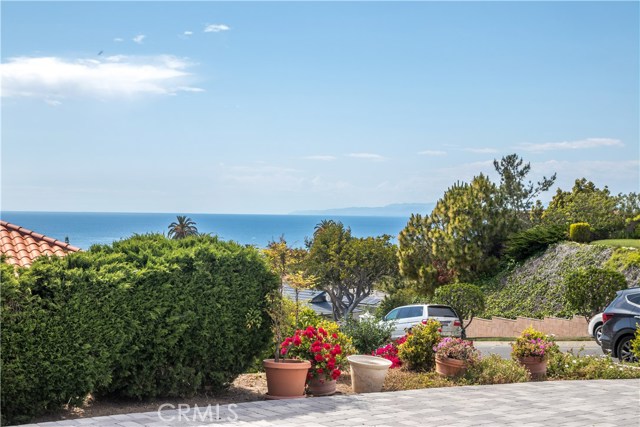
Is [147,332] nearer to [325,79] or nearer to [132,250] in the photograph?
[132,250]

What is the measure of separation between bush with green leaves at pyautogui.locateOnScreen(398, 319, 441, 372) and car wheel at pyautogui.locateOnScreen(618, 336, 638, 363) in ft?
15.7

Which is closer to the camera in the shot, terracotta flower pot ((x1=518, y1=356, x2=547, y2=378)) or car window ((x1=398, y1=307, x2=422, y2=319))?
terracotta flower pot ((x1=518, y1=356, x2=547, y2=378))

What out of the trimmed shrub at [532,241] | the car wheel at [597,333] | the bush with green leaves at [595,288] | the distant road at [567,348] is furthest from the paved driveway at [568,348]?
the trimmed shrub at [532,241]

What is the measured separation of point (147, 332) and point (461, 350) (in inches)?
214

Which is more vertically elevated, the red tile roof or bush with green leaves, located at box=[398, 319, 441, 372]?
the red tile roof

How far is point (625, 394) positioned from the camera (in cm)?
Answer: 1060

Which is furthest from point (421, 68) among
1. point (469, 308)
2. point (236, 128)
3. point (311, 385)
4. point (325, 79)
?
point (236, 128)

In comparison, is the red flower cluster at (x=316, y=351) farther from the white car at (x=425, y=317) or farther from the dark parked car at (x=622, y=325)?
the white car at (x=425, y=317)

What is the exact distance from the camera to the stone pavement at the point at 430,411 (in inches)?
312

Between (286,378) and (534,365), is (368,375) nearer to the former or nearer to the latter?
(286,378)

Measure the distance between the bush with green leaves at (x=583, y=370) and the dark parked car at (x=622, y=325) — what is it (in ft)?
5.68

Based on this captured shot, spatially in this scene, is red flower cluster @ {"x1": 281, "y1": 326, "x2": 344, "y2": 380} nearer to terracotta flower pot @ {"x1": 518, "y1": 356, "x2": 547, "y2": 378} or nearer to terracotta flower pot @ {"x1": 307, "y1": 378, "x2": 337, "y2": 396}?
terracotta flower pot @ {"x1": 307, "y1": 378, "x2": 337, "y2": 396}

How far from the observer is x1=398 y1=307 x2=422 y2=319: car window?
20.5 metres

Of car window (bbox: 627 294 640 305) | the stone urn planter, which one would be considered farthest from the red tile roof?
car window (bbox: 627 294 640 305)
